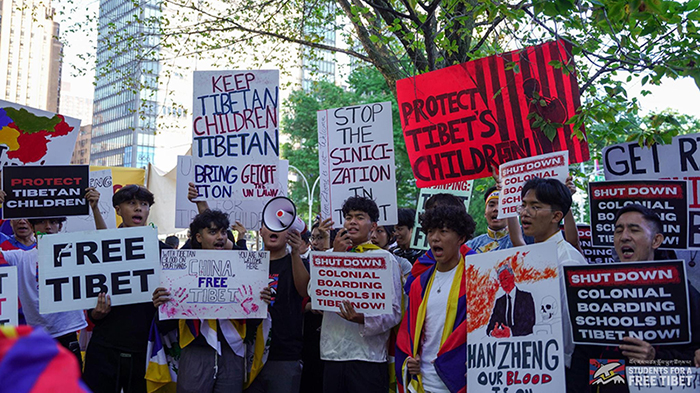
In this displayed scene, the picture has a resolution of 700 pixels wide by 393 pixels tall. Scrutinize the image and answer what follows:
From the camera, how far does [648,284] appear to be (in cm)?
331

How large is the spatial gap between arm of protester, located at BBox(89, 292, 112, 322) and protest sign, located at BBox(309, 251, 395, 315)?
1609 mm

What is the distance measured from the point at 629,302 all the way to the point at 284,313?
2.70 m

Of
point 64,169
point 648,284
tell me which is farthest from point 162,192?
point 648,284

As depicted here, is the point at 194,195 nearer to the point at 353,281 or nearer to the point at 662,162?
the point at 353,281

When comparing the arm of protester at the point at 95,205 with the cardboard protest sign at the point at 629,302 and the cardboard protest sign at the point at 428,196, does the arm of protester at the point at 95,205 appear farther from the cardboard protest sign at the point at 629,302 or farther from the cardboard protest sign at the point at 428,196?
the cardboard protest sign at the point at 629,302

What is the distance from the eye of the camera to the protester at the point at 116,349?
498 centimetres

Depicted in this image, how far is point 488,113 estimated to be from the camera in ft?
19.9

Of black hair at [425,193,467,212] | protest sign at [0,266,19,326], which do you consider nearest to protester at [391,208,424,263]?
black hair at [425,193,467,212]

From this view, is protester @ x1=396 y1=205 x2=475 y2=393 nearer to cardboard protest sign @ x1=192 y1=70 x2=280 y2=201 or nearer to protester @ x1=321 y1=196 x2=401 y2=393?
protester @ x1=321 y1=196 x2=401 y2=393

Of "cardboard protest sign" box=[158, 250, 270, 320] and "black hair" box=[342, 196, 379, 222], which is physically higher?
"black hair" box=[342, 196, 379, 222]

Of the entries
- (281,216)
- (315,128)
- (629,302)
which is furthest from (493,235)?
(315,128)

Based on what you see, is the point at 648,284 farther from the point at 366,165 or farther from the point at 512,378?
the point at 366,165

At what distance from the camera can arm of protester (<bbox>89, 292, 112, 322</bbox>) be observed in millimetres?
4965

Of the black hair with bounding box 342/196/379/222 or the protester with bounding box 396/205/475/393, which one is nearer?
the protester with bounding box 396/205/475/393
